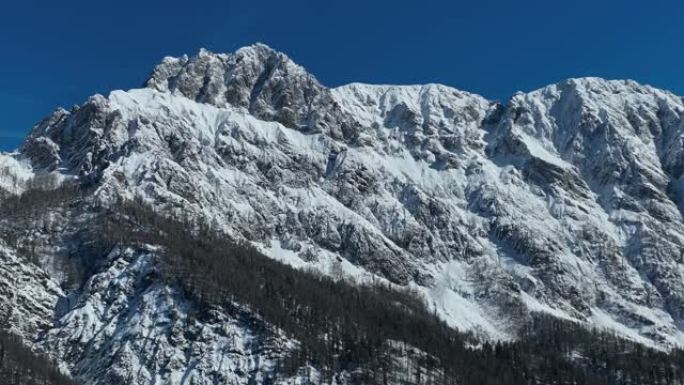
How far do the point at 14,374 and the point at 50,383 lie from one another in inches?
291

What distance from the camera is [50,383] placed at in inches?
7864

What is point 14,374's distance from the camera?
19662 cm
